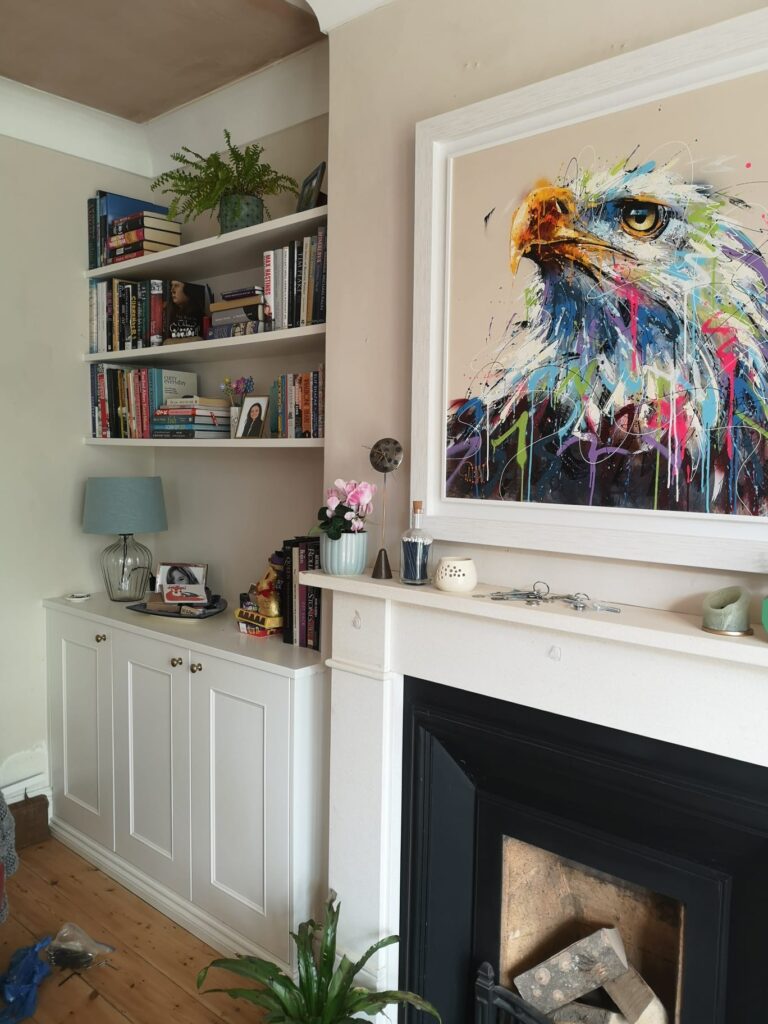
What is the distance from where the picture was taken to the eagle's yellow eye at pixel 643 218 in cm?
140

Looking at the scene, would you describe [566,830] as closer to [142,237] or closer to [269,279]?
[269,279]

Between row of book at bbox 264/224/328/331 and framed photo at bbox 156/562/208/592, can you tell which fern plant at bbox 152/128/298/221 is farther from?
framed photo at bbox 156/562/208/592

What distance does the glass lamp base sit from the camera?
114 inches

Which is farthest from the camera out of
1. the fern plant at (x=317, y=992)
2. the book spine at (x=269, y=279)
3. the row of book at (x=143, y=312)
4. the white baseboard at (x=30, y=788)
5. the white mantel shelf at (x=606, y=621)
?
the white baseboard at (x=30, y=788)

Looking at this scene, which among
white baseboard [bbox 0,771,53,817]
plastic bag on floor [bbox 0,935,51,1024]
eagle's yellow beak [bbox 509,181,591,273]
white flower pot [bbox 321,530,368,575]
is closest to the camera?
eagle's yellow beak [bbox 509,181,591,273]

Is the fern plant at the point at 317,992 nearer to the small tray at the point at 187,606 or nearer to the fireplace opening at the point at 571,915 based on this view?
the fireplace opening at the point at 571,915

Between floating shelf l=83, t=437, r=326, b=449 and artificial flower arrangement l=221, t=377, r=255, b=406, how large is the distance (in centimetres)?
13

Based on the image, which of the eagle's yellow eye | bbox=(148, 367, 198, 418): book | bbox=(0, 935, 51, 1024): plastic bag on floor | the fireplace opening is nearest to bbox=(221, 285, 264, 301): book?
bbox=(148, 367, 198, 418): book

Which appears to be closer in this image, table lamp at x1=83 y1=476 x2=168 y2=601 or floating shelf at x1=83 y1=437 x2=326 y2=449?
floating shelf at x1=83 y1=437 x2=326 y2=449

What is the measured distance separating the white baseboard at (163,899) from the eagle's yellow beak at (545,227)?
1.83 meters

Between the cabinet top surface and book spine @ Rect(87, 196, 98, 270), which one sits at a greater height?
book spine @ Rect(87, 196, 98, 270)

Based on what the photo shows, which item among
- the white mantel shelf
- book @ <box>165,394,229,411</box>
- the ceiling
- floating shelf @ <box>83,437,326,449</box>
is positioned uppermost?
the ceiling

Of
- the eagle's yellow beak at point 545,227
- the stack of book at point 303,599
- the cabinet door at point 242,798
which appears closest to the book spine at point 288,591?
the stack of book at point 303,599

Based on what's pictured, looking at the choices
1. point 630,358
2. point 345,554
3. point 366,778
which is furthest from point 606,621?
point 366,778
